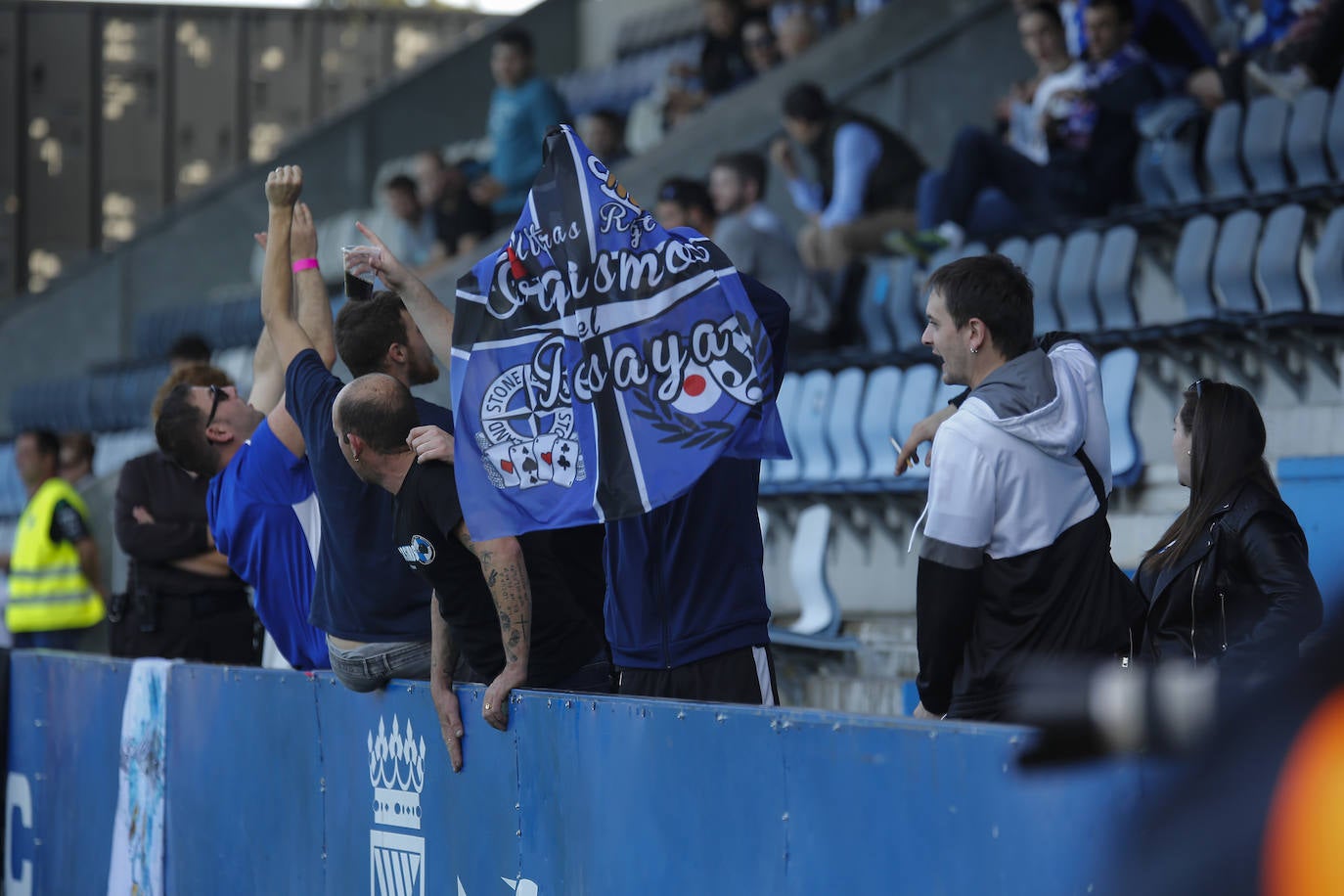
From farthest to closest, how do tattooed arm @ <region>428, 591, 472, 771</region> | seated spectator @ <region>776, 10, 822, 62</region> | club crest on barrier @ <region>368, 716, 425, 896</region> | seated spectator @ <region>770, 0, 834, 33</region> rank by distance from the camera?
seated spectator @ <region>770, 0, 834, 33</region>, seated spectator @ <region>776, 10, 822, 62</region>, club crest on barrier @ <region>368, 716, 425, 896</region>, tattooed arm @ <region>428, 591, 472, 771</region>

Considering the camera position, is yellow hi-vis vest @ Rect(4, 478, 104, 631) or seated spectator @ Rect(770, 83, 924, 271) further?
seated spectator @ Rect(770, 83, 924, 271)

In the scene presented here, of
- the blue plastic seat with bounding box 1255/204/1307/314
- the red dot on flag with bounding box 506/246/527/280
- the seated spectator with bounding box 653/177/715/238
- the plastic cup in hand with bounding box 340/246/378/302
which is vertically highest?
the seated spectator with bounding box 653/177/715/238

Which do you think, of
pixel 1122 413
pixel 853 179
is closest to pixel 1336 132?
pixel 1122 413

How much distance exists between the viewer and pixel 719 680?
418 centimetres

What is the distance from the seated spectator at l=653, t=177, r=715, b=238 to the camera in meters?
9.52

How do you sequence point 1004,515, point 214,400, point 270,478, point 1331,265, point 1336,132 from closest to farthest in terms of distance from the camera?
point 1004,515
point 270,478
point 214,400
point 1331,265
point 1336,132

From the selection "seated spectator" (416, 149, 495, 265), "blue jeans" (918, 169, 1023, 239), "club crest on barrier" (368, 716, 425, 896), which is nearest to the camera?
"club crest on barrier" (368, 716, 425, 896)

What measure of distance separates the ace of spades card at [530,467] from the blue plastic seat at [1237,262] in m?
5.25

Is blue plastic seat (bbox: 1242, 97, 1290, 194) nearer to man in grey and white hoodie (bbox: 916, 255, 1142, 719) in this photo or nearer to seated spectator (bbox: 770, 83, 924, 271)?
seated spectator (bbox: 770, 83, 924, 271)

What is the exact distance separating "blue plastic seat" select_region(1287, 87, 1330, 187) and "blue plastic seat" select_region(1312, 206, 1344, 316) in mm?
771

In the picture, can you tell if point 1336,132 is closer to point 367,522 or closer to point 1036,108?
point 1036,108

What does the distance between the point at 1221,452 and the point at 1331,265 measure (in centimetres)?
410

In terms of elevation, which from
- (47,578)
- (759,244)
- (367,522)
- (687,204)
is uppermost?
(687,204)

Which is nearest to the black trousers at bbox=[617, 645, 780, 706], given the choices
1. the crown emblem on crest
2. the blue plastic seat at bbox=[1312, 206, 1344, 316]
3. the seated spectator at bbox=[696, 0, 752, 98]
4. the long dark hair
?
the crown emblem on crest
